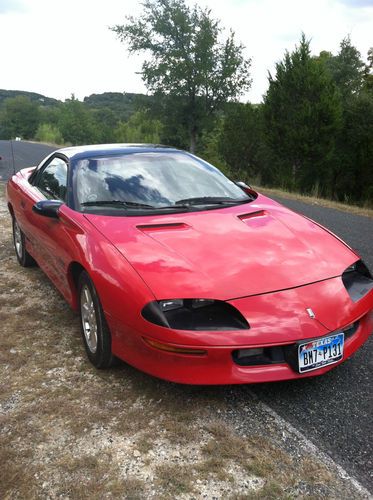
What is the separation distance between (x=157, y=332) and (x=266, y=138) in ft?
74.2

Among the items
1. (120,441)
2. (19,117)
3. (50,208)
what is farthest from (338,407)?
(19,117)

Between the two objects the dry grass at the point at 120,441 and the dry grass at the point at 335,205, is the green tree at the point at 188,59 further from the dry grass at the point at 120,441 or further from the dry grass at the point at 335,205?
the dry grass at the point at 120,441

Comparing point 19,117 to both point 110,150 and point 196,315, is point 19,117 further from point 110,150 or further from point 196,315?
point 196,315


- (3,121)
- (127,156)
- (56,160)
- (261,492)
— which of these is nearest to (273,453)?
(261,492)

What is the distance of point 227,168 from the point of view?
27.0 meters

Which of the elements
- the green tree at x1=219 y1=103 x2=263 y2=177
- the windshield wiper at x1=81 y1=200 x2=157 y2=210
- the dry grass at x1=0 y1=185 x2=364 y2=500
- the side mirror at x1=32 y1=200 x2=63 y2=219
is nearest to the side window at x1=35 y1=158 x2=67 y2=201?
the side mirror at x1=32 y1=200 x2=63 y2=219

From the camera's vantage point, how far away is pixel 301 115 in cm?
2183

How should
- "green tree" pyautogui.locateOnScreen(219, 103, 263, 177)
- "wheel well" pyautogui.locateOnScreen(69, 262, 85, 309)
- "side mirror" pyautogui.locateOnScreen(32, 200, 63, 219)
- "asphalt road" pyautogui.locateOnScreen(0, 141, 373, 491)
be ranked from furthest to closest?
"green tree" pyautogui.locateOnScreen(219, 103, 263, 177)
"side mirror" pyautogui.locateOnScreen(32, 200, 63, 219)
"wheel well" pyautogui.locateOnScreen(69, 262, 85, 309)
"asphalt road" pyautogui.locateOnScreen(0, 141, 373, 491)

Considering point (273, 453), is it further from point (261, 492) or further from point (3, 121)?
point (3, 121)

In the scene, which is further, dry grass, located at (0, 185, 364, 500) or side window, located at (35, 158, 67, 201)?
side window, located at (35, 158, 67, 201)

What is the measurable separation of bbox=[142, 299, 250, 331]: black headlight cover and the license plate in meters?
0.35

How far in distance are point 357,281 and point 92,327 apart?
1.72 meters

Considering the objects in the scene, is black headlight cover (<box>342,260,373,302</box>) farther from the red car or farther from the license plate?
the license plate

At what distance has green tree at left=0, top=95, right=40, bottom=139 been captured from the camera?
305 feet
